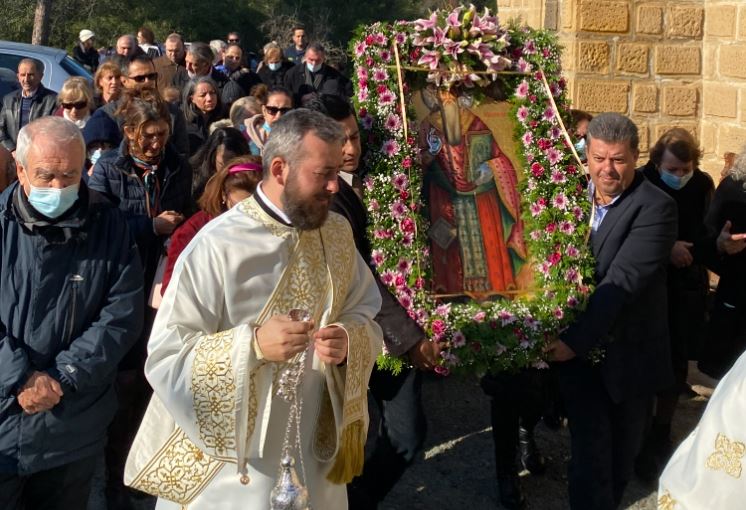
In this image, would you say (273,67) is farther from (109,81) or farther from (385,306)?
(385,306)

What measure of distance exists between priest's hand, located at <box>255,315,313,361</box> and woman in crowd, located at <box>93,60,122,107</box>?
5.21m

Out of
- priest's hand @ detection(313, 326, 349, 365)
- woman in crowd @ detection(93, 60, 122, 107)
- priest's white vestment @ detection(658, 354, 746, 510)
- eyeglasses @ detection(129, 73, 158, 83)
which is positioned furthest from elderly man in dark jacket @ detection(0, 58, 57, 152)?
priest's white vestment @ detection(658, 354, 746, 510)

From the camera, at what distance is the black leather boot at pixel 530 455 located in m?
6.37

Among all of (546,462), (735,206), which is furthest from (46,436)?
(735,206)

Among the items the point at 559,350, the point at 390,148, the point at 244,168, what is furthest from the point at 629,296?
the point at 244,168

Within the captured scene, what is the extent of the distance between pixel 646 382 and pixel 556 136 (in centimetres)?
120

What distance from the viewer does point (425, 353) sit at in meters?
4.88

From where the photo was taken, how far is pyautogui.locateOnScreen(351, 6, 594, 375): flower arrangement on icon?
196 inches

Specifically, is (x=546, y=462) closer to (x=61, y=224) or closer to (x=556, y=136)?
(x=556, y=136)

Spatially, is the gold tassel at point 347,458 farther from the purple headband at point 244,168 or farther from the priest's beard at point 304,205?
the purple headband at point 244,168

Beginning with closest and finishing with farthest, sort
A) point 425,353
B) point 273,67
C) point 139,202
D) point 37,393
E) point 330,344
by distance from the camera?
1. point 330,344
2. point 37,393
3. point 425,353
4. point 139,202
5. point 273,67

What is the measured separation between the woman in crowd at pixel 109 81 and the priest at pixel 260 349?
4.85 meters

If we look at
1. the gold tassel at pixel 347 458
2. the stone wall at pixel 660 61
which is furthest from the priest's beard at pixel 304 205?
the stone wall at pixel 660 61

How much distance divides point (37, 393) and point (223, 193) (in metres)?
1.32
